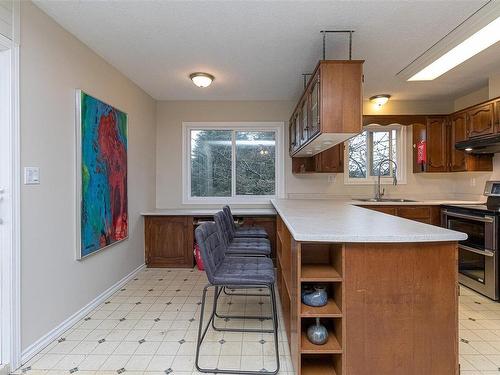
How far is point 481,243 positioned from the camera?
3.07m

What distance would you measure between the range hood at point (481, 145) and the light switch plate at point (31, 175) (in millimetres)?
4362

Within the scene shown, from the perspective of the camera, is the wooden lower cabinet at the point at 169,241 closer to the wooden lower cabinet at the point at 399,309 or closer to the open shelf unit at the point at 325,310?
the open shelf unit at the point at 325,310

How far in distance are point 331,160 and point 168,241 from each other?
8.54ft

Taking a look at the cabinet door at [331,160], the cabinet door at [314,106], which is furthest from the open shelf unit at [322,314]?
the cabinet door at [331,160]

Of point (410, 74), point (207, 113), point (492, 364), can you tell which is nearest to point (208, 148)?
point (207, 113)

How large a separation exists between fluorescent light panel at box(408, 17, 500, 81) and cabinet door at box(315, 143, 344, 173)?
128 centimetres

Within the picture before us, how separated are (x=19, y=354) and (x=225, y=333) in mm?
1374

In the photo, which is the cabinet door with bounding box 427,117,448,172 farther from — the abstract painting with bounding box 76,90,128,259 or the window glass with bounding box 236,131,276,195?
the abstract painting with bounding box 76,90,128,259

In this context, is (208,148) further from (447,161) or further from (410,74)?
(447,161)

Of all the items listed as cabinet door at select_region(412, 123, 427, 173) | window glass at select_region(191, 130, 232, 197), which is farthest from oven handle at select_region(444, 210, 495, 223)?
window glass at select_region(191, 130, 232, 197)

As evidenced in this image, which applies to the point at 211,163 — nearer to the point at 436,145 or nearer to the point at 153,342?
the point at 153,342

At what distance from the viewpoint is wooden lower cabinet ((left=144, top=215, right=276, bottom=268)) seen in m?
4.06

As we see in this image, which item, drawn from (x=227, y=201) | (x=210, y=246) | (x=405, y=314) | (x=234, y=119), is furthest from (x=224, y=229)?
(x=234, y=119)

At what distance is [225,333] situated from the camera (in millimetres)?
2303
